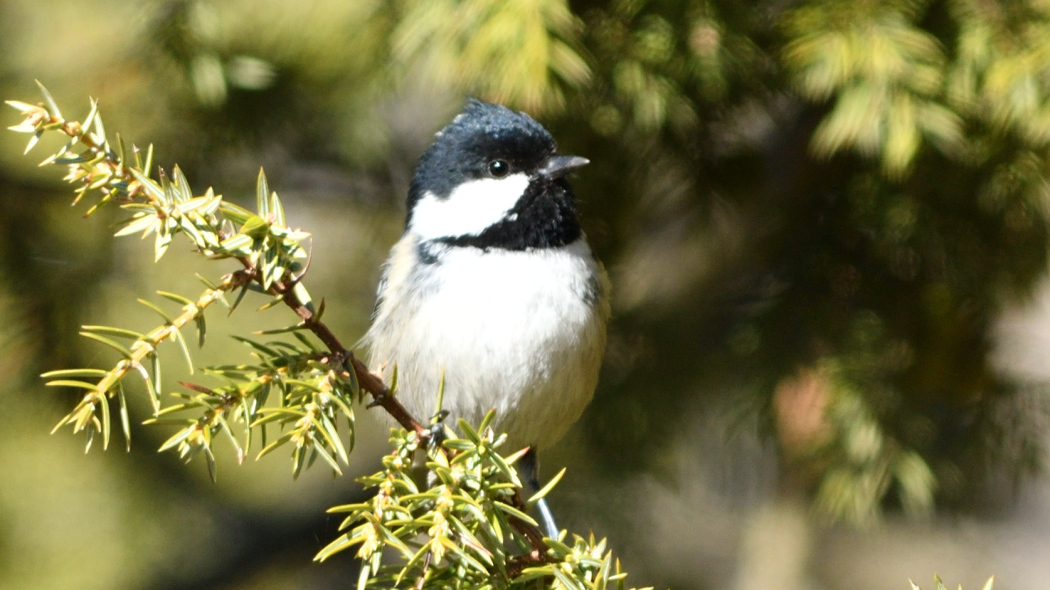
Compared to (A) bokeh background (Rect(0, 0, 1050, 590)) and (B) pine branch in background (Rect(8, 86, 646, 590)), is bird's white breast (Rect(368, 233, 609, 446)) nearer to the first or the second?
(A) bokeh background (Rect(0, 0, 1050, 590))

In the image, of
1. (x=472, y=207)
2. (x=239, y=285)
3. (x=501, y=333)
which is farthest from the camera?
(x=472, y=207)

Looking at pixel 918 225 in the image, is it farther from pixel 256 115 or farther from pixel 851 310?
pixel 256 115

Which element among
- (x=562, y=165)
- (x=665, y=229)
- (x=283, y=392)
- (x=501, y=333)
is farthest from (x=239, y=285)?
(x=665, y=229)

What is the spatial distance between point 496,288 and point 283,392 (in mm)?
747

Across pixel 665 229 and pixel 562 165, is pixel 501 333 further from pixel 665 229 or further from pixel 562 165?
pixel 665 229

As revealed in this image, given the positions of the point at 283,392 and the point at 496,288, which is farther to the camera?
the point at 496,288

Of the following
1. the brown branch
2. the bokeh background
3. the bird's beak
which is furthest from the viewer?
the bird's beak

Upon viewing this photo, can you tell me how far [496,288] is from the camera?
1.65m

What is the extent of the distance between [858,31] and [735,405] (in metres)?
0.82

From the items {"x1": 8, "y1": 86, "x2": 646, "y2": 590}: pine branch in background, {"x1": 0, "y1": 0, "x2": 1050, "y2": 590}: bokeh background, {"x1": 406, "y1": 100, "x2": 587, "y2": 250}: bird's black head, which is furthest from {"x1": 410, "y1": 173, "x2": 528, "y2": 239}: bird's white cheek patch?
{"x1": 8, "y1": 86, "x2": 646, "y2": 590}: pine branch in background

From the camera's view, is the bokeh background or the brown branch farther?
the bokeh background

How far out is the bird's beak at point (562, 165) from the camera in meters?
1.70

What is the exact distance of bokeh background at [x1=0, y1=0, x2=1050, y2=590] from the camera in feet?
5.16

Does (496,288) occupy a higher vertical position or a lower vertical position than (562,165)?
lower
